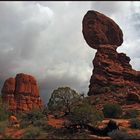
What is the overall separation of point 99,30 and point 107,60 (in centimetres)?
647

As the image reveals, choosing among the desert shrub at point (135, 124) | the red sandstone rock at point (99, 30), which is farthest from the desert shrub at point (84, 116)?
the red sandstone rock at point (99, 30)

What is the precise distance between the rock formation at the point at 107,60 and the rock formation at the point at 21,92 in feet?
79.7

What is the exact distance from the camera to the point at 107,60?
68125mm

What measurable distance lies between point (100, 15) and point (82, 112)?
3950 cm

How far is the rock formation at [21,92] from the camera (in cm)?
8594

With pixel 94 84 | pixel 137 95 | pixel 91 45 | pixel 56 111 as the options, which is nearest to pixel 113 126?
pixel 56 111

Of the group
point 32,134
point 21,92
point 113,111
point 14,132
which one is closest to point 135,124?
point 113,111

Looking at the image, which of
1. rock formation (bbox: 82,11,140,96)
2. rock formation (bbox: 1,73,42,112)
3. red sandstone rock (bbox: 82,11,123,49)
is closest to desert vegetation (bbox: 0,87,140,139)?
rock formation (bbox: 82,11,140,96)

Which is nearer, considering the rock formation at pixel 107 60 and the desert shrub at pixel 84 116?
the desert shrub at pixel 84 116

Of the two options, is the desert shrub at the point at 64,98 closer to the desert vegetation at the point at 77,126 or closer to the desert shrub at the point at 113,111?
the desert vegetation at the point at 77,126

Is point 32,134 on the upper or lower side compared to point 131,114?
lower

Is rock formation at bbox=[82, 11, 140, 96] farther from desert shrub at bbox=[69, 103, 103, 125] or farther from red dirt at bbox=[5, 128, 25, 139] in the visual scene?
red dirt at bbox=[5, 128, 25, 139]

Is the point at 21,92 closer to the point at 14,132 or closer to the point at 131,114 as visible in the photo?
the point at 131,114

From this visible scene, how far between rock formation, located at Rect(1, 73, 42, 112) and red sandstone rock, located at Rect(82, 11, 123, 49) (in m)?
24.5
